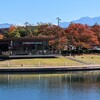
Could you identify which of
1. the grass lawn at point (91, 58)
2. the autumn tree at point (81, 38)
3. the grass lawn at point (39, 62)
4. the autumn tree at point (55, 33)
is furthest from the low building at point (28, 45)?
the autumn tree at point (81, 38)

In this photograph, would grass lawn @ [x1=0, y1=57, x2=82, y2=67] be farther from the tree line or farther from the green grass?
the tree line

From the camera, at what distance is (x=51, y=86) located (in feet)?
153

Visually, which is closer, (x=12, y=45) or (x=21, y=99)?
(x=21, y=99)

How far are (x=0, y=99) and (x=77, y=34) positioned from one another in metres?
54.0

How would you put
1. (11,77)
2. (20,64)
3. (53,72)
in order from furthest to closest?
(20,64)
(53,72)
(11,77)

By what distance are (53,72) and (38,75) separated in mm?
4031

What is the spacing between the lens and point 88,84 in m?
48.0

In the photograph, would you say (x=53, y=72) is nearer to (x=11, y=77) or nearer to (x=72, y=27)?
(x=11, y=77)

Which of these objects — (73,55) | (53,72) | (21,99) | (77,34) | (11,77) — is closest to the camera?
(21,99)

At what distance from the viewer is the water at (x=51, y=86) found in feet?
126

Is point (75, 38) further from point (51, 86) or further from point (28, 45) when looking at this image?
point (51, 86)

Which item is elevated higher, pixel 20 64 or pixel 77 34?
pixel 77 34

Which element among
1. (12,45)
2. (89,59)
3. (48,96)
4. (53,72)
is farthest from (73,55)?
(48,96)

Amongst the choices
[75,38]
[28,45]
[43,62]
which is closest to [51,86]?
[43,62]
